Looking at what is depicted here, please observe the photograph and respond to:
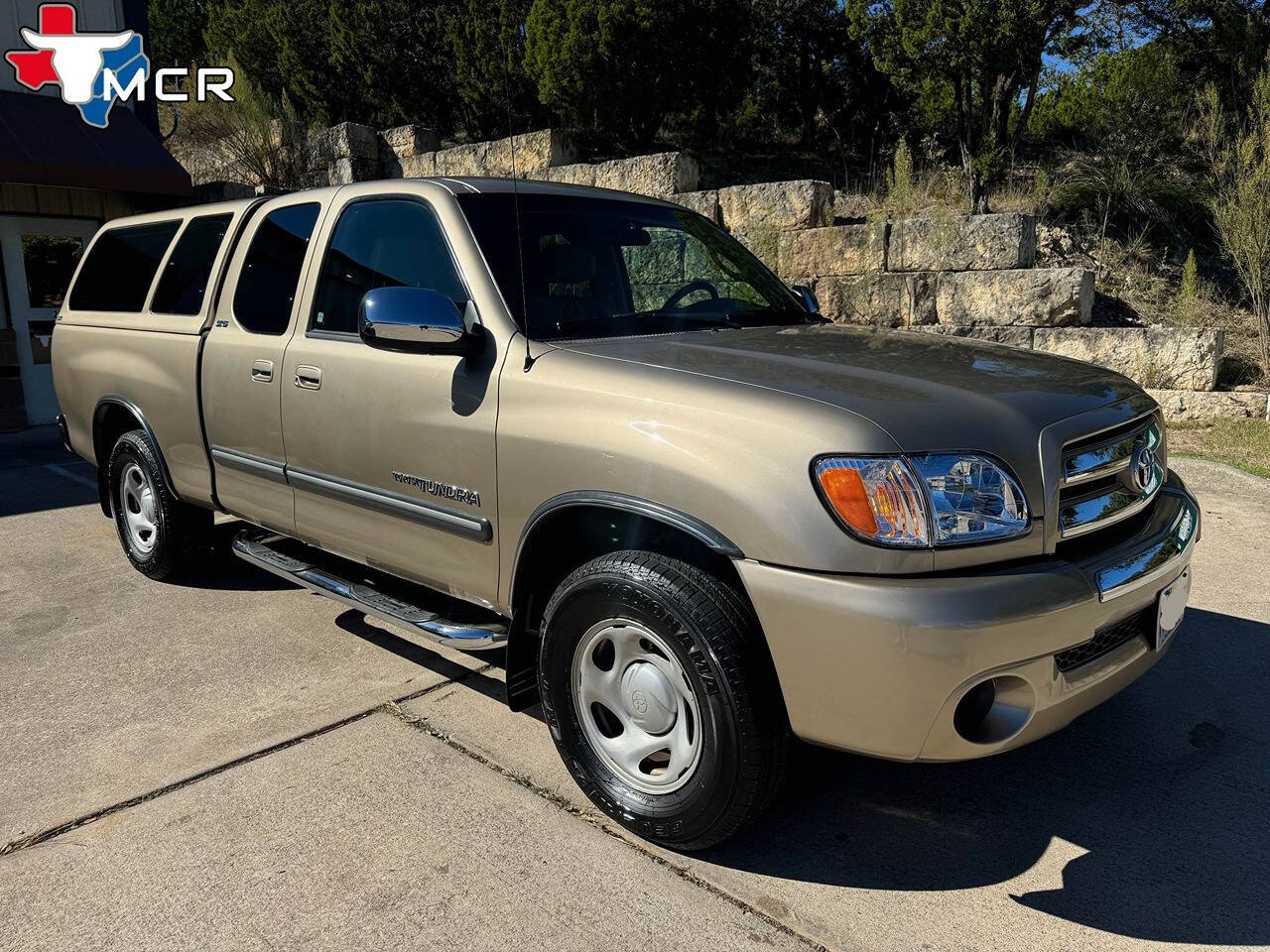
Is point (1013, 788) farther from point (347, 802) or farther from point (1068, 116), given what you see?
point (1068, 116)

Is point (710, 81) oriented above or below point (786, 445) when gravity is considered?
above

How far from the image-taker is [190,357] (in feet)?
14.4

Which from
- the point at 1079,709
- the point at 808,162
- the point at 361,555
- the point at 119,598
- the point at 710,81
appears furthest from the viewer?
the point at 808,162

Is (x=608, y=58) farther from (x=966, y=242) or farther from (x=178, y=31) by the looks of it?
(x=178, y=31)

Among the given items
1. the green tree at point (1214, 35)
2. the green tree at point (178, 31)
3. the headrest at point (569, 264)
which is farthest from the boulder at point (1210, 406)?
the green tree at point (178, 31)

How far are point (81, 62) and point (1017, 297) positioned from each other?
34.4ft

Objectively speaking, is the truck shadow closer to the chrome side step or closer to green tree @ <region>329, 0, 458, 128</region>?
the chrome side step

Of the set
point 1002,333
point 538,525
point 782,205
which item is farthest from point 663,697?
point 782,205

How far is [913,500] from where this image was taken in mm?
2270

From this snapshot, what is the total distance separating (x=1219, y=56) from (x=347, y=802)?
13625mm

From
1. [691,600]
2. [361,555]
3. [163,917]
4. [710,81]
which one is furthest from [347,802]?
[710,81]

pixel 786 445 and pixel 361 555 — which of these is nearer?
pixel 786 445

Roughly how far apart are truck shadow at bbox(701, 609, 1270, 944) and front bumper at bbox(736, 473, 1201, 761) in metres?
0.47

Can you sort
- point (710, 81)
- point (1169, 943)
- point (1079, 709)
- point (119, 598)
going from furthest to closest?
point (710, 81) < point (119, 598) < point (1079, 709) < point (1169, 943)
